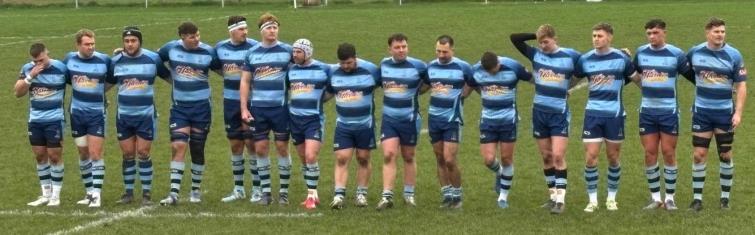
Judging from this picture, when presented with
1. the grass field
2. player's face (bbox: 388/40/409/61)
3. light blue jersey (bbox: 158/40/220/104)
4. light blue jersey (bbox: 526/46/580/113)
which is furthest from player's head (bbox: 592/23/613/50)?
light blue jersey (bbox: 158/40/220/104)

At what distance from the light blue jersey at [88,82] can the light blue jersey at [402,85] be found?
310 centimetres

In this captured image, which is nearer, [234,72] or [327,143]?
[234,72]

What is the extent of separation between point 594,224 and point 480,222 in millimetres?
1149

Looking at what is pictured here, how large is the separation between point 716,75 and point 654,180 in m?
1.33

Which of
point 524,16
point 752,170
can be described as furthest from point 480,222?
point 524,16

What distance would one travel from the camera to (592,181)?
12.8 m

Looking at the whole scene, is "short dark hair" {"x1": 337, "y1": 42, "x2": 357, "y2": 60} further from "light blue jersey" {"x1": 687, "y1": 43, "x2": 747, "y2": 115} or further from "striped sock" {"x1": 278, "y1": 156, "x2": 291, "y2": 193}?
"light blue jersey" {"x1": 687, "y1": 43, "x2": 747, "y2": 115}

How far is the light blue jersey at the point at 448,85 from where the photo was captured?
42.1ft

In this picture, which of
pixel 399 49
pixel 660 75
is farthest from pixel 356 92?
pixel 660 75

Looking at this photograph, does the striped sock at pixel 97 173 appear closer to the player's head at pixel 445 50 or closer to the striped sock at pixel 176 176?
the striped sock at pixel 176 176

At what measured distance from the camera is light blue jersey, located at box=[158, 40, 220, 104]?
13.3 m

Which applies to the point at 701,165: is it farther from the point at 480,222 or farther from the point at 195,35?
the point at 195,35

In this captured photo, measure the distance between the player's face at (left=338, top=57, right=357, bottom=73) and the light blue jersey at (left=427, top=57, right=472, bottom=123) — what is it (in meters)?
0.80

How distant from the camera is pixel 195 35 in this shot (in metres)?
13.2
